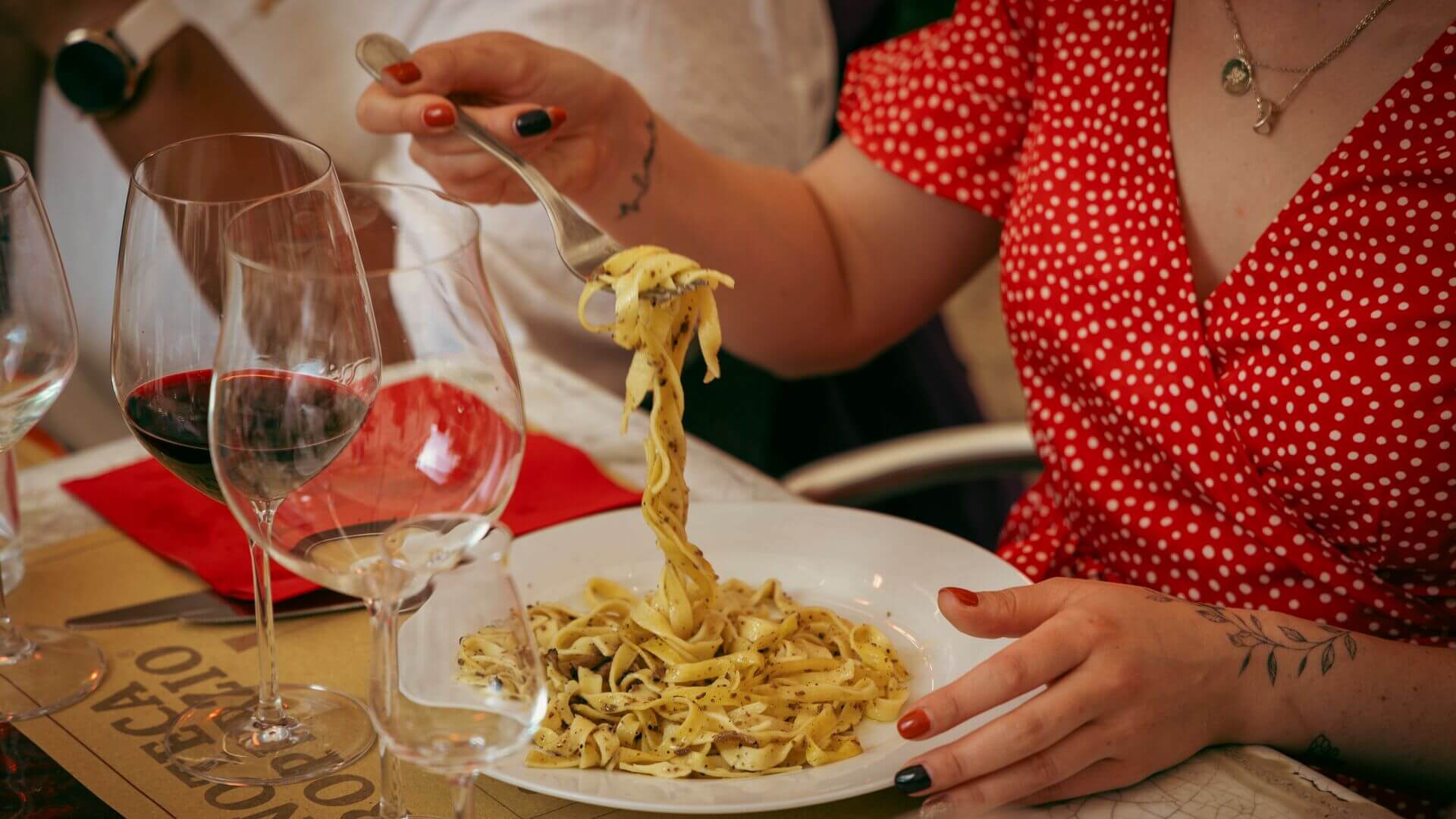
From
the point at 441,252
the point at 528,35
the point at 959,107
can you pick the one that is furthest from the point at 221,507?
the point at 528,35

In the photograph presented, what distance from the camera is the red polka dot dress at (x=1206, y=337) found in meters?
0.88

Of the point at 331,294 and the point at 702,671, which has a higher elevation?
the point at 331,294

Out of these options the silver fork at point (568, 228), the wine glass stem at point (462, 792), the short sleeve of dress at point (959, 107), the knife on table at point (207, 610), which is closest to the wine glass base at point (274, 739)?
the knife on table at point (207, 610)

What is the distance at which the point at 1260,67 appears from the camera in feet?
3.34

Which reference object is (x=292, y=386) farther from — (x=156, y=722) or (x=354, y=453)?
(x=156, y=722)

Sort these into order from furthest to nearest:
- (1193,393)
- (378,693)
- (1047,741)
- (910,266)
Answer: (910,266) < (1193,393) < (1047,741) < (378,693)

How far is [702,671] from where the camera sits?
741mm

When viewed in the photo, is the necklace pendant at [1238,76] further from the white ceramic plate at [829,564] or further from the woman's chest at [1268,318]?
the white ceramic plate at [829,564]

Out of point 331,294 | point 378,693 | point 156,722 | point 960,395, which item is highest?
point 331,294

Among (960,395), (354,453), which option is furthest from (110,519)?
(960,395)

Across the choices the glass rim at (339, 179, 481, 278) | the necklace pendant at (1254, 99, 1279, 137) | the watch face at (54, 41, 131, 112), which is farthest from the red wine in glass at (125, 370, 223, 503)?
the watch face at (54, 41, 131, 112)

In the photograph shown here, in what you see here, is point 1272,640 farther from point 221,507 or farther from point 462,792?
point 221,507

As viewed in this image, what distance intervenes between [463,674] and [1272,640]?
21.4 inches

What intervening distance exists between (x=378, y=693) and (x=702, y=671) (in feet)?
0.94
